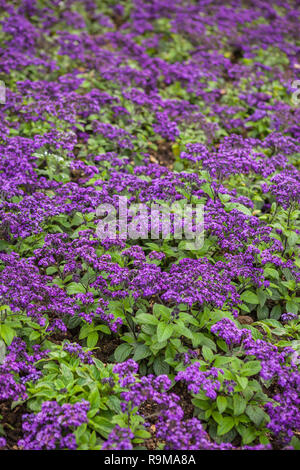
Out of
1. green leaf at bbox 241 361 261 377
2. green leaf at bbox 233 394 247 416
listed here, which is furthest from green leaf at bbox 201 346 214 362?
green leaf at bbox 233 394 247 416

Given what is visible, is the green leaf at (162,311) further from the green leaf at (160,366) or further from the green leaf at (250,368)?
the green leaf at (250,368)

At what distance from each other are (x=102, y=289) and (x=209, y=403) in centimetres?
170

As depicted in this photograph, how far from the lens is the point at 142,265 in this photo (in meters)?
5.58

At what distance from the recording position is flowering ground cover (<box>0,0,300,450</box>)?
182 inches

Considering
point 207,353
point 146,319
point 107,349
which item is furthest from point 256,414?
point 107,349

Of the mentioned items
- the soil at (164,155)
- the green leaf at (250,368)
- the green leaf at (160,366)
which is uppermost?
the soil at (164,155)

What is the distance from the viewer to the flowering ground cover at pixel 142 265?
4633 mm

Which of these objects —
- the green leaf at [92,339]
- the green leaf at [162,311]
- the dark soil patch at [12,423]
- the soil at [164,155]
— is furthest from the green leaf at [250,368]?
the soil at [164,155]

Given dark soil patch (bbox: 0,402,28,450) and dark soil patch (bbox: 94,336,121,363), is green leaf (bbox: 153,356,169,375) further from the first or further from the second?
dark soil patch (bbox: 0,402,28,450)

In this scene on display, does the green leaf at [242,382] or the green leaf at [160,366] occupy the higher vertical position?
the green leaf at [242,382]

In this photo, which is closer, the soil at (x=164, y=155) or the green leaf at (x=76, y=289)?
the green leaf at (x=76, y=289)

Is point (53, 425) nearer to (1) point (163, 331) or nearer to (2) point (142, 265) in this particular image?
(1) point (163, 331)

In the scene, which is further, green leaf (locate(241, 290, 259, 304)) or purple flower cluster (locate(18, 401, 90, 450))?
green leaf (locate(241, 290, 259, 304))
